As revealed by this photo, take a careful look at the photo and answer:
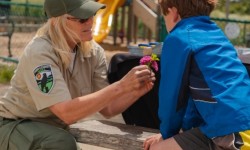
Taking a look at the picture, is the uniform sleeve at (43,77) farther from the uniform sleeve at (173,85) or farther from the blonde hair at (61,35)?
the uniform sleeve at (173,85)

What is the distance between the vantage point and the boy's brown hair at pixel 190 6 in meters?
2.54

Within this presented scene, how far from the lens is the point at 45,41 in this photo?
9.91 ft

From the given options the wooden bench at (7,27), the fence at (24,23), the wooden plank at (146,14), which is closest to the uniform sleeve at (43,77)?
the fence at (24,23)

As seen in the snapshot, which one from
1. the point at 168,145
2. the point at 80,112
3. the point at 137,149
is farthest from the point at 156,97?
the point at 168,145

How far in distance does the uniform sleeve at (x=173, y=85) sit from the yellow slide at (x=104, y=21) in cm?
791

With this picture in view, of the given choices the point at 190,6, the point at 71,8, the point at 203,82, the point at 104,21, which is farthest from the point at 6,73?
the point at 203,82

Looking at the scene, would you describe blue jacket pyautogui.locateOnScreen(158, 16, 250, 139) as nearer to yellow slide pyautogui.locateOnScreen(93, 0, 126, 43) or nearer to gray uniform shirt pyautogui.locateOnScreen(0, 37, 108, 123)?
gray uniform shirt pyautogui.locateOnScreen(0, 37, 108, 123)

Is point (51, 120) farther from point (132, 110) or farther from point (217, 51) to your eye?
point (217, 51)

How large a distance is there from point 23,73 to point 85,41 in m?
0.38

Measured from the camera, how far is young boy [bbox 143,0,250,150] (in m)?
2.37

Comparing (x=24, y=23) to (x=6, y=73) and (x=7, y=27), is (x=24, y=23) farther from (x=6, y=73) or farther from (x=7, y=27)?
(x=6, y=73)

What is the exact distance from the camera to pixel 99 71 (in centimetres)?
340

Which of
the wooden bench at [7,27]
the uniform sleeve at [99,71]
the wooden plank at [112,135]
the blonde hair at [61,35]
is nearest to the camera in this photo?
the blonde hair at [61,35]

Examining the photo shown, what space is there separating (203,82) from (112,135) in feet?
2.92
